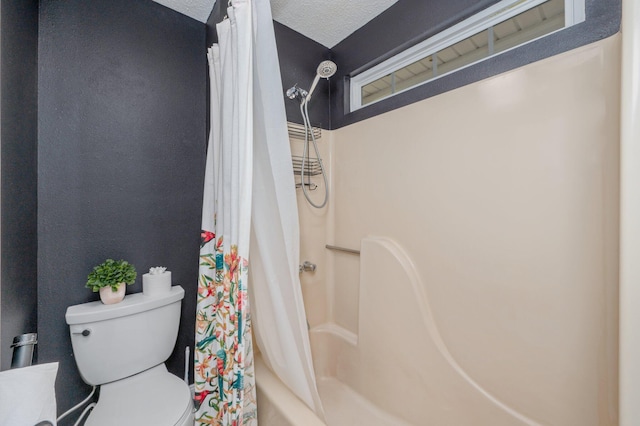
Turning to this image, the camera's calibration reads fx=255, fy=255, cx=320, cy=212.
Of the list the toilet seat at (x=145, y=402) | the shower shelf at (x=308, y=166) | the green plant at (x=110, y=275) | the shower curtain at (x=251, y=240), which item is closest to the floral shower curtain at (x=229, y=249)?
the shower curtain at (x=251, y=240)

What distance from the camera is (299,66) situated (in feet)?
5.77

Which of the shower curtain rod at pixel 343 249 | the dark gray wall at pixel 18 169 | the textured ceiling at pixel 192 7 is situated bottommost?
the shower curtain rod at pixel 343 249

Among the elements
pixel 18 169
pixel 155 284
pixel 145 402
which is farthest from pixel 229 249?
pixel 18 169

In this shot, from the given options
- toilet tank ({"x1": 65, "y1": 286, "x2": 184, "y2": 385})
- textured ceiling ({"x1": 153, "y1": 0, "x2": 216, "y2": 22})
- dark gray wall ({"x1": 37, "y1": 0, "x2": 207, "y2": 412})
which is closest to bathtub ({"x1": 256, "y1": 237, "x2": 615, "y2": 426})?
toilet tank ({"x1": 65, "y1": 286, "x2": 184, "y2": 385})

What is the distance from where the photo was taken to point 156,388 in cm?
117

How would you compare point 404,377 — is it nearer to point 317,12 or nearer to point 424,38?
point 424,38

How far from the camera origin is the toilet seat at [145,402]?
98cm

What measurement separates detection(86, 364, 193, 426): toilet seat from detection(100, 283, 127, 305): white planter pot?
37 cm

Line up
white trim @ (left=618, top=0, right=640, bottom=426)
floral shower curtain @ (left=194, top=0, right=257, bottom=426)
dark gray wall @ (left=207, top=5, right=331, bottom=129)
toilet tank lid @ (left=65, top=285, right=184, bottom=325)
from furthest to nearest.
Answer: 1. dark gray wall @ (left=207, top=5, right=331, bottom=129)
2. toilet tank lid @ (left=65, top=285, right=184, bottom=325)
3. floral shower curtain @ (left=194, top=0, right=257, bottom=426)
4. white trim @ (left=618, top=0, right=640, bottom=426)

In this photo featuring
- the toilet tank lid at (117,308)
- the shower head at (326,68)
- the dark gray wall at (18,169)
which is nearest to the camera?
the dark gray wall at (18,169)

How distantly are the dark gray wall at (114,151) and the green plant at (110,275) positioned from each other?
0.37 ft

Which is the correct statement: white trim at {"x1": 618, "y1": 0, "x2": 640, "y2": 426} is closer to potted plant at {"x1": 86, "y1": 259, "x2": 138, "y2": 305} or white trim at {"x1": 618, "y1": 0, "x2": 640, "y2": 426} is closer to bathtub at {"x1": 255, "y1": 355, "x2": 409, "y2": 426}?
bathtub at {"x1": 255, "y1": 355, "x2": 409, "y2": 426}

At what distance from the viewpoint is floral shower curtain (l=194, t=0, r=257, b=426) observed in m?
0.98

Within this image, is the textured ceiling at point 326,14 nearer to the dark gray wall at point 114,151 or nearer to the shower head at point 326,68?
the shower head at point 326,68
